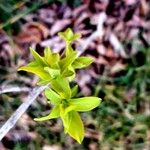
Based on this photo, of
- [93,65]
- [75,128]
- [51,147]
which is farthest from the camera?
[93,65]

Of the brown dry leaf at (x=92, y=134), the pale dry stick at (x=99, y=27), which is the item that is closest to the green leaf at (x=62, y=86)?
the brown dry leaf at (x=92, y=134)

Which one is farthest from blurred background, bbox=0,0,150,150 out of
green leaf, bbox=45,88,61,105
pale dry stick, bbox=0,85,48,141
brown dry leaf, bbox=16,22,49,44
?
green leaf, bbox=45,88,61,105

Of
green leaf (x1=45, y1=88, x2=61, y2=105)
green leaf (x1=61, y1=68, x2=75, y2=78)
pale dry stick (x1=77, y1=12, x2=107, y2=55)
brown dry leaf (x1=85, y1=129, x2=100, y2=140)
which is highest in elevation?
green leaf (x1=61, y1=68, x2=75, y2=78)

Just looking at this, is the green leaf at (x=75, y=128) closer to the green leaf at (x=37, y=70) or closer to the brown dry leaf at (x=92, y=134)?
the green leaf at (x=37, y=70)

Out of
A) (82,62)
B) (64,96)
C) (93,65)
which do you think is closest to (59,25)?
(93,65)

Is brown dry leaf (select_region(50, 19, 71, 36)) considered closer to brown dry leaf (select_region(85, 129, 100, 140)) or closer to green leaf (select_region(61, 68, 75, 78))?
brown dry leaf (select_region(85, 129, 100, 140))

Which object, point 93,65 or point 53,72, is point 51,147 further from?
point 53,72
